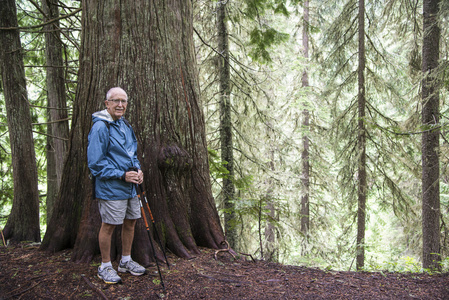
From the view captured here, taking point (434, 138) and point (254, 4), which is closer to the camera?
point (254, 4)

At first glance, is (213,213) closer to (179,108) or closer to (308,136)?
(179,108)

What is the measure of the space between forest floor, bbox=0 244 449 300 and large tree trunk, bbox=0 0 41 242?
40.0 inches

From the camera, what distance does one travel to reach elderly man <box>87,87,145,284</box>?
2.79m

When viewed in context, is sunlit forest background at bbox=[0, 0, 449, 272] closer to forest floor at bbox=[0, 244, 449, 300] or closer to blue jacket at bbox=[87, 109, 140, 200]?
forest floor at bbox=[0, 244, 449, 300]

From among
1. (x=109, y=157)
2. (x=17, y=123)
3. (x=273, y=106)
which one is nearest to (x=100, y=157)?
(x=109, y=157)

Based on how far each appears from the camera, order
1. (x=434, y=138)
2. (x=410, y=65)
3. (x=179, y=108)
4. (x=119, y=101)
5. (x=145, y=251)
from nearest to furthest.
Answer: (x=119, y=101) < (x=145, y=251) < (x=179, y=108) < (x=434, y=138) < (x=410, y=65)

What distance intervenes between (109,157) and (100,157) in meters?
0.14

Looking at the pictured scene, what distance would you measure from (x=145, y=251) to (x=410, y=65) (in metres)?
8.92

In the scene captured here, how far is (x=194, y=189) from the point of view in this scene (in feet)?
12.9

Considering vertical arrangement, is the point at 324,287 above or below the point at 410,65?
below

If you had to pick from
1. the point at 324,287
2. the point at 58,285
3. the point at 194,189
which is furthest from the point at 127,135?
the point at 324,287

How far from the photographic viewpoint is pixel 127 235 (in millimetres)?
3115

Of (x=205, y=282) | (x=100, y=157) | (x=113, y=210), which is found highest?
(x=100, y=157)

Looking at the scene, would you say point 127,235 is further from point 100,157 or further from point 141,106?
point 141,106
